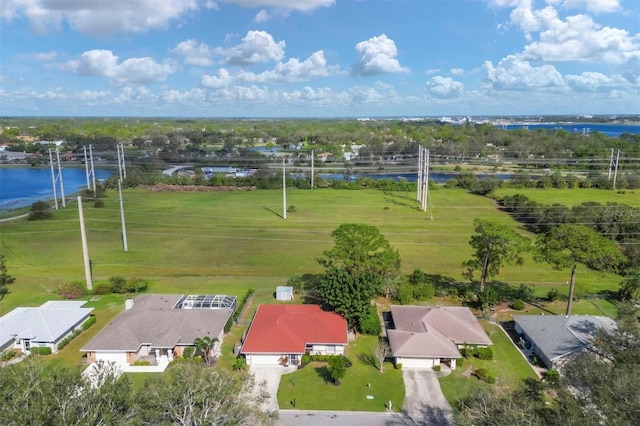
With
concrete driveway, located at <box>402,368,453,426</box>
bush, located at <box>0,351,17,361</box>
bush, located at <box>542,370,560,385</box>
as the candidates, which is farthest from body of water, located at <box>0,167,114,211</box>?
bush, located at <box>542,370,560,385</box>

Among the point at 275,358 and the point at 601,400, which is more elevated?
the point at 601,400

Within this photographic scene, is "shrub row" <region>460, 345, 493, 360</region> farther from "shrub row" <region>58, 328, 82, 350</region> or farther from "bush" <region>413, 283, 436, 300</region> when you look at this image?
"shrub row" <region>58, 328, 82, 350</region>

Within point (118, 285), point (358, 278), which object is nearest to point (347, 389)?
point (358, 278)

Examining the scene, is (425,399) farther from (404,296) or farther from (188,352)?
(188,352)

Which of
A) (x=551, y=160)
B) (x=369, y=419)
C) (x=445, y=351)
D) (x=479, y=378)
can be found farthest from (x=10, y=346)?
(x=551, y=160)

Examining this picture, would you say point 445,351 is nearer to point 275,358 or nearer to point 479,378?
point 479,378

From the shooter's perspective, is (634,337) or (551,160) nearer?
(634,337)
